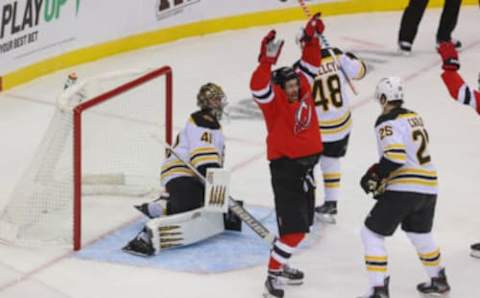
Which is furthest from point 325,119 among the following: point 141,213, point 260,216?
point 141,213

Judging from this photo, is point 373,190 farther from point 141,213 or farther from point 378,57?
point 378,57

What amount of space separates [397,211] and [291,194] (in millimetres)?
474

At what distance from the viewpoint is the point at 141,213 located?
645 cm

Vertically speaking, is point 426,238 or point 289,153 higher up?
point 289,153

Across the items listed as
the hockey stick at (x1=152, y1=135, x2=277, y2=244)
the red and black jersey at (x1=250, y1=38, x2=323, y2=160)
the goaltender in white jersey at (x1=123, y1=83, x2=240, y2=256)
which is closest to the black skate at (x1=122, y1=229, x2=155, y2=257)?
the goaltender in white jersey at (x1=123, y1=83, x2=240, y2=256)

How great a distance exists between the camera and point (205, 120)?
5891 mm

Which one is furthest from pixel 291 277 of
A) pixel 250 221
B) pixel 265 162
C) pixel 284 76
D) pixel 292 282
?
pixel 265 162

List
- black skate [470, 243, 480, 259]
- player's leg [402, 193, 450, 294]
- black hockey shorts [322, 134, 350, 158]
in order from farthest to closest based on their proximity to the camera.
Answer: black hockey shorts [322, 134, 350, 158], black skate [470, 243, 480, 259], player's leg [402, 193, 450, 294]

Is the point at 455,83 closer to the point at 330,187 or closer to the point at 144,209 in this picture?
the point at 330,187

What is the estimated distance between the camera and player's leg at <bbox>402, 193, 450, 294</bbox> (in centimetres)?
530

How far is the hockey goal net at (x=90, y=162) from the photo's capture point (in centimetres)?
600

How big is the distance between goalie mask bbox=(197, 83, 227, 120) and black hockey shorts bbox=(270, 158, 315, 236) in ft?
1.76

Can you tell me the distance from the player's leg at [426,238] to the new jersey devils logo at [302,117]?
0.55 metres

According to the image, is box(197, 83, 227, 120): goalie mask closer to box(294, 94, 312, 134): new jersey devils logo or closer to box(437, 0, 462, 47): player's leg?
box(294, 94, 312, 134): new jersey devils logo
